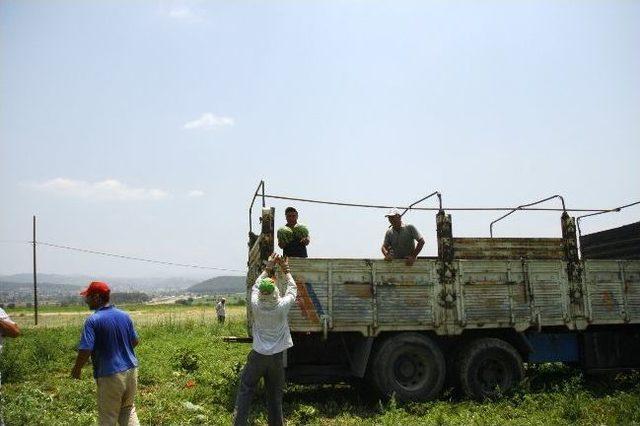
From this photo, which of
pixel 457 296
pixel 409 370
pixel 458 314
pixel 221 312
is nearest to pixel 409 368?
pixel 409 370

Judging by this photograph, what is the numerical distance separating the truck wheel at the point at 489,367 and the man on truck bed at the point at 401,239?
70.7 inches

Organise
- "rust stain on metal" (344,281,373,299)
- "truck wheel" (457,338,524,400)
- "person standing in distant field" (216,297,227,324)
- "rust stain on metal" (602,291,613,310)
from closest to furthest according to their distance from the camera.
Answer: "rust stain on metal" (344,281,373,299) < "truck wheel" (457,338,524,400) < "rust stain on metal" (602,291,613,310) < "person standing in distant field" (216,297,227,324)

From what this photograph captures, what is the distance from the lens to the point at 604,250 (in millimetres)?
10445

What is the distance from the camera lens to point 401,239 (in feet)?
26.5

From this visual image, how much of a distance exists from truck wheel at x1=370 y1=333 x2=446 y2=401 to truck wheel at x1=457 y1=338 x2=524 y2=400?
442 millimetres

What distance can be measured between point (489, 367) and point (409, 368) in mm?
1445

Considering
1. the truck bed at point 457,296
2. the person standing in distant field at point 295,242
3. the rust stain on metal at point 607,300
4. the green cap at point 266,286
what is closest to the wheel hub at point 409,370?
the truck bed at point 457,296

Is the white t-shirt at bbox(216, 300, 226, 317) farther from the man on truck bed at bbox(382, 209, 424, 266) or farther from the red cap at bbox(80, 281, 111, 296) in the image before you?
the red cap at bbox(80, 281, 111, 296)

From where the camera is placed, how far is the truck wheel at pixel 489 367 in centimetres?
745

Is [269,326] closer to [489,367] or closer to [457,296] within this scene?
[457,296]

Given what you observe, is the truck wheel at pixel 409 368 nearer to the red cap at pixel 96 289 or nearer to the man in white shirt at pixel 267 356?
the man in white shirt at pixel 267 356

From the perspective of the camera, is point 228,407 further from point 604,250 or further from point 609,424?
point 604,250

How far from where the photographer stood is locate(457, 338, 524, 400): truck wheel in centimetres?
745

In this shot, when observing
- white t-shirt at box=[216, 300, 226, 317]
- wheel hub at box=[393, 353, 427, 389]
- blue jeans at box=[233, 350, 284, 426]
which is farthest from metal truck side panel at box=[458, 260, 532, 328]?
white t-shirt at box=[216, 300, 226, 317]
